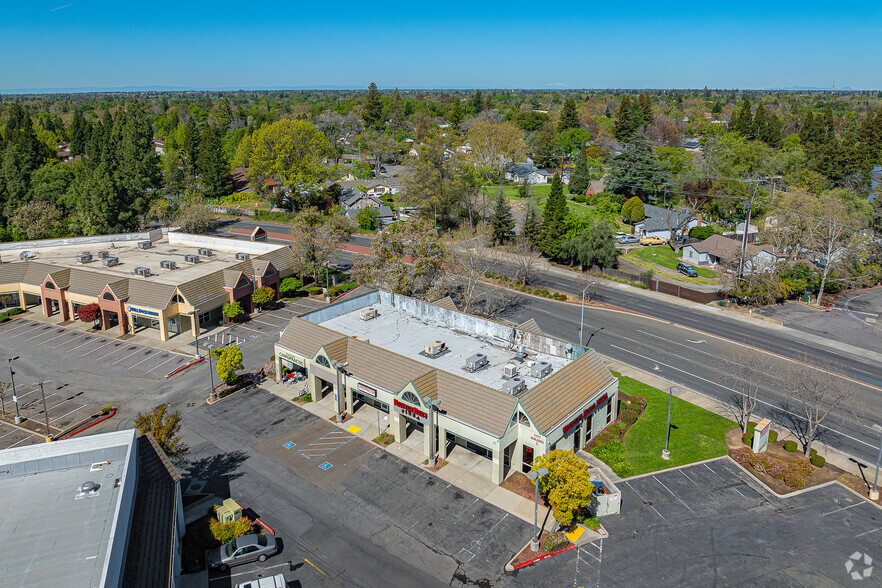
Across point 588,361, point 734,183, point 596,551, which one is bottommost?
point 596,551

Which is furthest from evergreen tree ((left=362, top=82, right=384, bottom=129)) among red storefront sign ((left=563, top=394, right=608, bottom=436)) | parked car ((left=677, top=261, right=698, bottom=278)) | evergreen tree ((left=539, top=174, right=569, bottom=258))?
red storefront sign ((left=563, top=394, right=608, bottom=436))

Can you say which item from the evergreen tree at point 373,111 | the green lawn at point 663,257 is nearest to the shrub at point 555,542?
the green lawn at point 663,257

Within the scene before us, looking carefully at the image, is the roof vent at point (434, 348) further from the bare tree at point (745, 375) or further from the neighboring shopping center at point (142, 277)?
the neighboring shopping center at point (142, 277)

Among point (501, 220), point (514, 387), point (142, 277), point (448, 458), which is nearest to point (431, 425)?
point (448, 458)

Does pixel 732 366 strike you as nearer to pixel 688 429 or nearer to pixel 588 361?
pixel 688 429

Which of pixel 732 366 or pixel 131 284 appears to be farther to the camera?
pixel 131 284

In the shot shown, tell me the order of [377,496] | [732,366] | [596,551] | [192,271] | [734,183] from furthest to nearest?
[734,183] < [192,271] < [732,366] < [377,496] < [596,551]

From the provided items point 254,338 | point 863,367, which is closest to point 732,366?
point 863,367

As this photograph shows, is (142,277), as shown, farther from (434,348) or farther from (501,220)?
(501,220)
